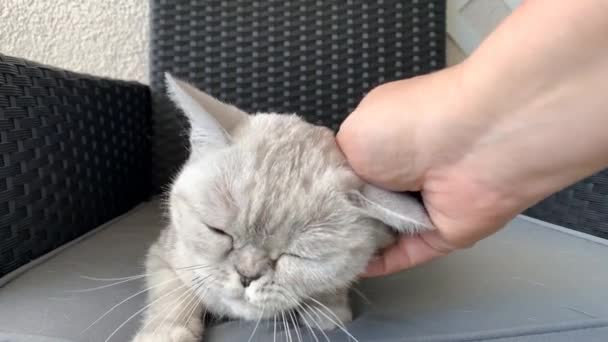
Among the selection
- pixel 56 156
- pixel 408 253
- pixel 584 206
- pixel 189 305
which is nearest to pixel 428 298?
pixel 408 253

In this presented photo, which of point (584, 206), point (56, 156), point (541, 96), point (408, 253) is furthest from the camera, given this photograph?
point (584, 206)

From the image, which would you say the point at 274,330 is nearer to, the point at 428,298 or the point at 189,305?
the point at 189,305

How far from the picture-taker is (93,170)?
1191 millimetres

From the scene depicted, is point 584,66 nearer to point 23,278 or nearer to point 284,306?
point 284,306

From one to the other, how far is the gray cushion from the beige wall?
894 mm

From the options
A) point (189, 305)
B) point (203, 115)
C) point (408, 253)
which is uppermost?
point (203, 115)

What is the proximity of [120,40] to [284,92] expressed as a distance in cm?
72

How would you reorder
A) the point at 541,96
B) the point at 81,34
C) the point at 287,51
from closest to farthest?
the point at 541,96 < the point at 287,51 < the point at 81,34

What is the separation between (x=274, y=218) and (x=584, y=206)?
2.84 feet

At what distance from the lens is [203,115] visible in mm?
798

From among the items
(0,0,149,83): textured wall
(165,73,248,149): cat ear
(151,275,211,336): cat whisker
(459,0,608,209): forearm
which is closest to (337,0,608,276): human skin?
(459,0,608,209): forearm

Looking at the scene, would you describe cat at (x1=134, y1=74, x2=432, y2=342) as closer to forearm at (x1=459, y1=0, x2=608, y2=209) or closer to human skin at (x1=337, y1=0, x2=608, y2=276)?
human skin at (x1=337, y1=0, x2=608, y2=276)

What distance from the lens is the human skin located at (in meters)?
0.59

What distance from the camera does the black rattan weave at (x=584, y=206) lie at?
1139mm
